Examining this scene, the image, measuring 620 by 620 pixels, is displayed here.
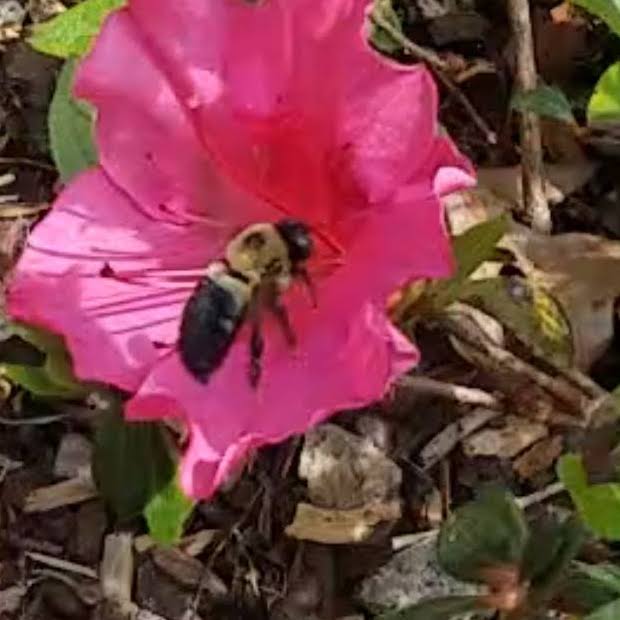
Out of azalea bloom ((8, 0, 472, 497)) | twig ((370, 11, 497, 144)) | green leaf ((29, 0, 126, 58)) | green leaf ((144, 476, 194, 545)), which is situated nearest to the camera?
azalea bloom ((8, 0, 472, 497))

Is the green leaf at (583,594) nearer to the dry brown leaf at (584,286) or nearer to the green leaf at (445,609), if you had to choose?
the green leaf at (445,609)

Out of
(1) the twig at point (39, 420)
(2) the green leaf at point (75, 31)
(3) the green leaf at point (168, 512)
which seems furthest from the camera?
(1) the twig at point (39, 420)

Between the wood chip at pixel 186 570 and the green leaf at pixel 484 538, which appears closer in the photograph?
the green leaf at pixel 484 538

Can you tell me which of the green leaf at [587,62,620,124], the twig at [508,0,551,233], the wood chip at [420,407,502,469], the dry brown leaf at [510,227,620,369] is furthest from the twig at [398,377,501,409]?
the green leaf at [587,62,620,124]

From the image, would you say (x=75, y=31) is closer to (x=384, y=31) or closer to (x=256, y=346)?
(x=384, y=31)

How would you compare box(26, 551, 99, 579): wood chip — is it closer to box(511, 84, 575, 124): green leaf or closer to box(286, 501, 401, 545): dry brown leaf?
box(286, 501, 401, 545): dry brown leaf

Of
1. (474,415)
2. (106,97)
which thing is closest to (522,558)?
(474,415)

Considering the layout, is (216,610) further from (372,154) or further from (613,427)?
(372,154)

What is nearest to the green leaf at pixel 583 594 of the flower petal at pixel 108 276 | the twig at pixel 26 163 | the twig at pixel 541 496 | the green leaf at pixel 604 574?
the green leaf at pixel 604 574
